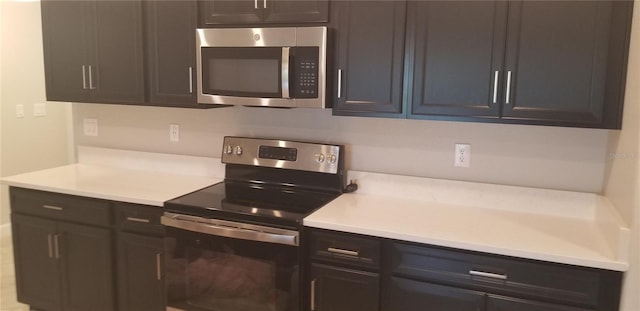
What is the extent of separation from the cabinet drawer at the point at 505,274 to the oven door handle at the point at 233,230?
0.47 m

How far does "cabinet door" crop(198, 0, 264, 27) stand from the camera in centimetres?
262

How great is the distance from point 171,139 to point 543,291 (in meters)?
2.28

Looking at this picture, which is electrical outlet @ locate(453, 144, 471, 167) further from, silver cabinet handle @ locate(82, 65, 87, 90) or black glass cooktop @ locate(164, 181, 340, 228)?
silver cabinet handle @ locate(82, 65, 87, 90)

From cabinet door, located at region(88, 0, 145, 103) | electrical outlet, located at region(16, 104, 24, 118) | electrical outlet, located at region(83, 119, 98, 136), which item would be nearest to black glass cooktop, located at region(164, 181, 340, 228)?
cabinet door, located at region(88, 0, 145, 103)

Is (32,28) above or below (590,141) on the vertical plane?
above

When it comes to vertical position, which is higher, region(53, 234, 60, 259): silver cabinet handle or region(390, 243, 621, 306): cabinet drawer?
region(390, 243, 621, 306): cabinet drawer

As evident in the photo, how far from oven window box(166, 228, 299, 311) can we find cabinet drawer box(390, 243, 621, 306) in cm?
50

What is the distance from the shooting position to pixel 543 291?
1.99 meters

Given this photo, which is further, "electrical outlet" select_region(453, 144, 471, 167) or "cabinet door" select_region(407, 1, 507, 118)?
"electrical outlet" select_region(453, 144, 471, 167)

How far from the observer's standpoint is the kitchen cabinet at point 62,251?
283cm

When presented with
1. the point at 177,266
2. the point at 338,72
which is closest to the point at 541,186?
the point at 338,72

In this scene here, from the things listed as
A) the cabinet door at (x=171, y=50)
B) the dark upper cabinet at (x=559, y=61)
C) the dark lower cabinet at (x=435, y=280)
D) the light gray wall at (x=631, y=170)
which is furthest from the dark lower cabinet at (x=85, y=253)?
the light gray wall at (x=631, y=170)

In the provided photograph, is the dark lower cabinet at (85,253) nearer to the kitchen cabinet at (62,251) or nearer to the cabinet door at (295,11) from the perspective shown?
the kitchen cabinet at (62,251)

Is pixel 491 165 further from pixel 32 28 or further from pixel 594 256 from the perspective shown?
pixel 32 28
